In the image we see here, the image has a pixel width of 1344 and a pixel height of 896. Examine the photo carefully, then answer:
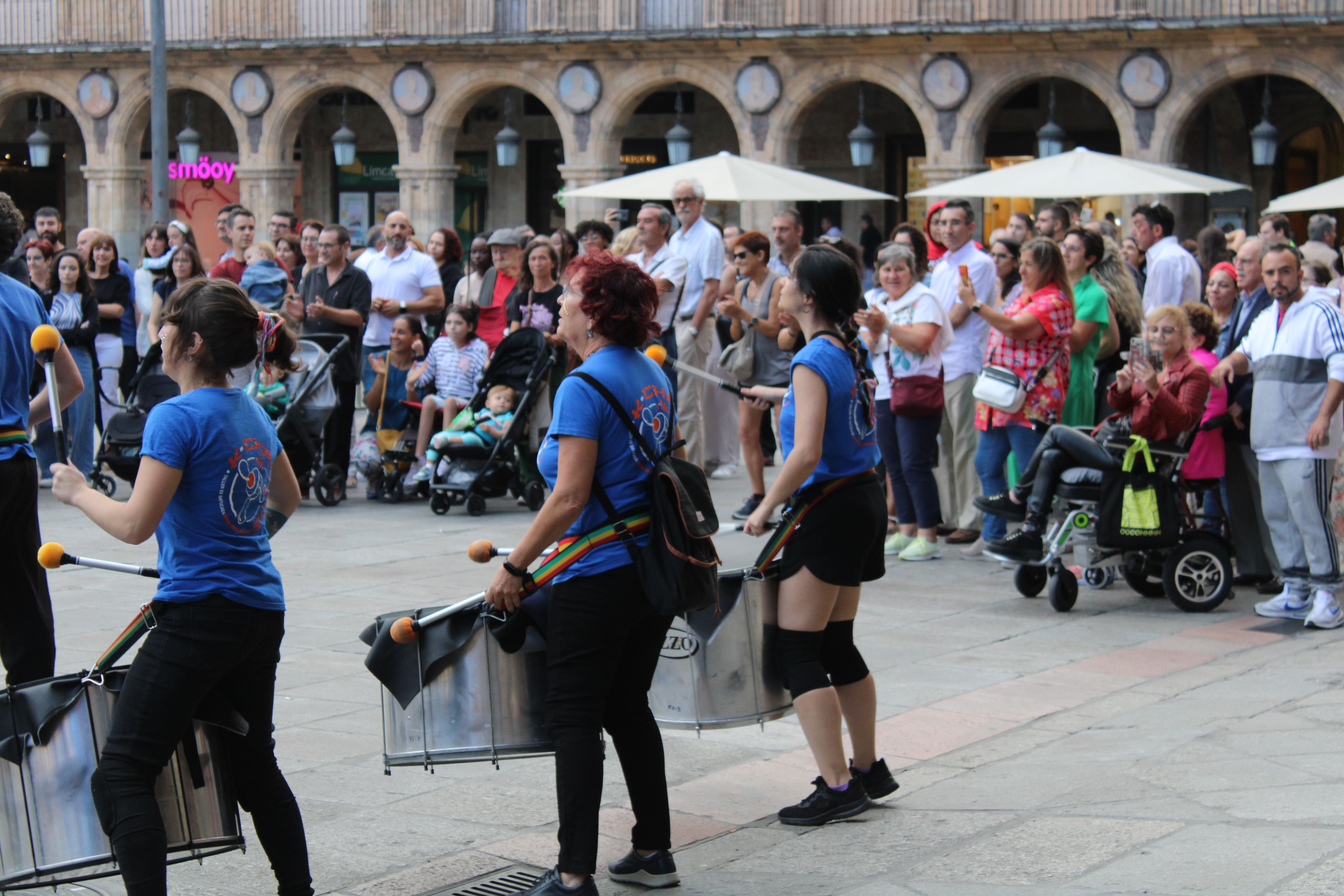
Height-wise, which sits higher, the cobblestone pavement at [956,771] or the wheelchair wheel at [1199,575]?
the wheelchair wheel at [1199,575]

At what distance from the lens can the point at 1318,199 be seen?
43.2ft

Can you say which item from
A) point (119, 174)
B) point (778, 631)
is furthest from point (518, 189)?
point (778, 631)

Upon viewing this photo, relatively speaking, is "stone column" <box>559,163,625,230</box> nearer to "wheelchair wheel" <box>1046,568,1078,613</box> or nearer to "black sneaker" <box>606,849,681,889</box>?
"wheelchair wheel" <box>1046,568,1078,613</box>

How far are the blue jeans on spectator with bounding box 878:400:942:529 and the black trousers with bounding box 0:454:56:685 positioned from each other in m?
5.48

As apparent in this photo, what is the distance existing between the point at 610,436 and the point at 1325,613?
5.05 metres

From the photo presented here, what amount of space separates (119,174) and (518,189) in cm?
784

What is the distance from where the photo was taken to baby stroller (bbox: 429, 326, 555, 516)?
36.2 ft

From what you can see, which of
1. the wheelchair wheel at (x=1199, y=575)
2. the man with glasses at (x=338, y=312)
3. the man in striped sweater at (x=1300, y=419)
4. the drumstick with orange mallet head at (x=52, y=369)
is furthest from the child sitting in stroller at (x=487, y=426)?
the drumstick with orange mallet head at (x=52, y=369)

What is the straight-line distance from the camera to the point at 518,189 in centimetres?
3284

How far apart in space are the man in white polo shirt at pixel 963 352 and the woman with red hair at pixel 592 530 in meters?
5.46

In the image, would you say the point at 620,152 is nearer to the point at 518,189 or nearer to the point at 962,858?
the point at 518,189

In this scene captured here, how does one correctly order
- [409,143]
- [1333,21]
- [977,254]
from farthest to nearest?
1. [409,143]
2. [1333,21]
3. [977,254]

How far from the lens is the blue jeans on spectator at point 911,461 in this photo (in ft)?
30.7

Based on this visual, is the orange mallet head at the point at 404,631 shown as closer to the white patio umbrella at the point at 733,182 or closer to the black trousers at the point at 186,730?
the black trousers at the point at 186,730
